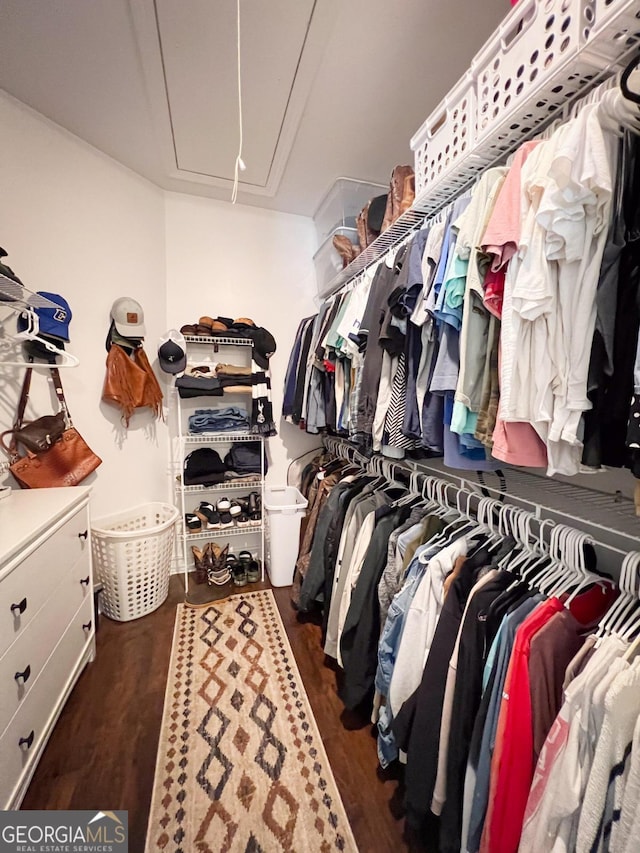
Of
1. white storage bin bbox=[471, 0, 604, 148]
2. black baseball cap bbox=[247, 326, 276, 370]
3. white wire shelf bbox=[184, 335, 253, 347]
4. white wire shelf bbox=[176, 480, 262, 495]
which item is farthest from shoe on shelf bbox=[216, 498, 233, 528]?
white storage bin bbox=[471, 0, 604, 148]

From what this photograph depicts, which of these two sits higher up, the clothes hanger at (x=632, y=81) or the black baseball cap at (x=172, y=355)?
the clothes hanger at (x=632, y=81)

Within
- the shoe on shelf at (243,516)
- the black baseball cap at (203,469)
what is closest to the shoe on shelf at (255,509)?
the shoe on shelf at (243,516)

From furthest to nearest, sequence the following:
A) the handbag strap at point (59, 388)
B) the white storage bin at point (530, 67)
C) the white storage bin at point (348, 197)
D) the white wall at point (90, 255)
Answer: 1. the white storage bin at point (348, 197)
2. the handbag strap at point (59, 388)
3. the white wall at point (90, 255)
4. the white storage bin at point (530, 67)

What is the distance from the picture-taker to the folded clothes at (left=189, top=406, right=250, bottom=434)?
216 centimetres

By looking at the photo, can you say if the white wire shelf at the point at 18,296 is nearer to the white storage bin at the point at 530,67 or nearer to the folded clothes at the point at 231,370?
the folded clothes at the point at 231,370

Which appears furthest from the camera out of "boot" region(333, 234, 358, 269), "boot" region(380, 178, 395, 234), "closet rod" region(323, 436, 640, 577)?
"boot" region(333, 234, 358, 269)

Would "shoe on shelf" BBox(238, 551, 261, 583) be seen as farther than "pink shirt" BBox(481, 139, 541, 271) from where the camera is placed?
Yes

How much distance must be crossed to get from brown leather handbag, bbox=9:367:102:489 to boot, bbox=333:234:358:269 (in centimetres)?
158

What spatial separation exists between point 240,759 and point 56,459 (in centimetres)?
152

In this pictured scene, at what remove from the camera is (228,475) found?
7.19 feet

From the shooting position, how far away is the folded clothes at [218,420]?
2.16 metres

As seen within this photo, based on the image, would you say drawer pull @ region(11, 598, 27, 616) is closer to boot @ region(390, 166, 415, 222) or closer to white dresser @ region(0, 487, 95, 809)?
white dresser @ region(0, 487, 95, 809)

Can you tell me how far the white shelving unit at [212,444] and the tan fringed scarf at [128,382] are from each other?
0.18 meters

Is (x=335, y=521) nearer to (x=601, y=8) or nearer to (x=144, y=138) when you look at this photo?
(x=601, y=8)
